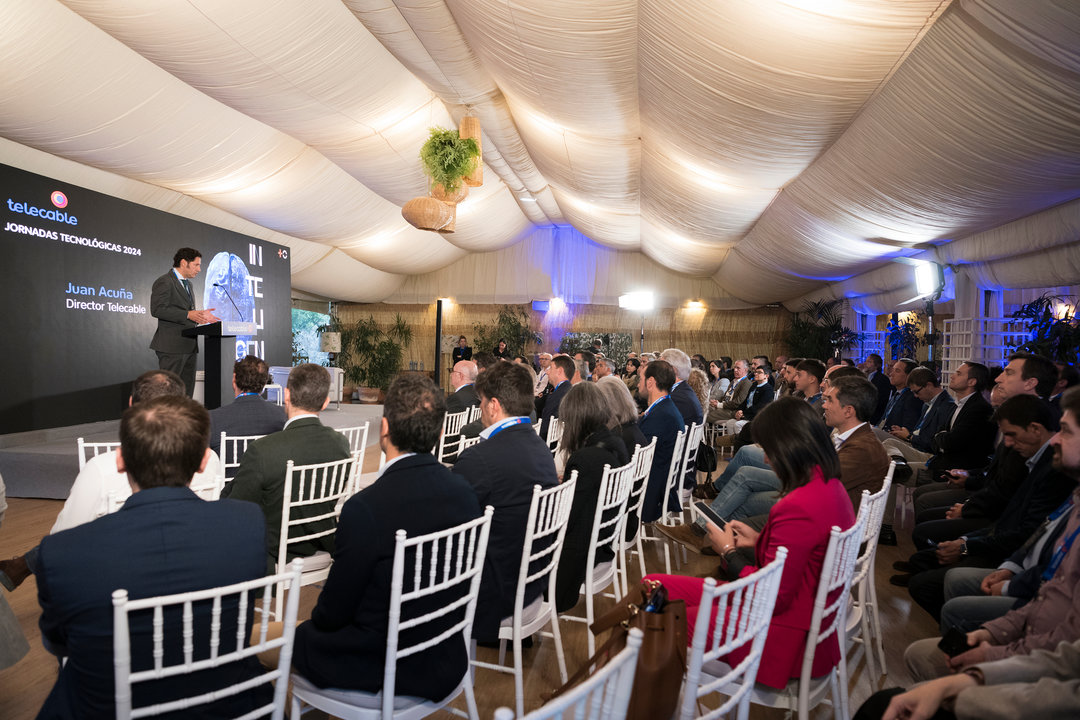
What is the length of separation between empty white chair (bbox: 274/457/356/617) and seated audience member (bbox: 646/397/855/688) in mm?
1459

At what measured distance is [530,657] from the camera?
124 inches

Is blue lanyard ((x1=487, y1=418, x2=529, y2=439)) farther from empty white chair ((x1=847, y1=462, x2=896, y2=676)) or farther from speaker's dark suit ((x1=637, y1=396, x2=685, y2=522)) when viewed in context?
speaker's dark suit ((x1=637, y1=396, x2=685, y2=522))

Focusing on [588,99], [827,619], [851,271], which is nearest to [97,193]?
[588,99]

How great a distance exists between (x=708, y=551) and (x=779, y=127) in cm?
345

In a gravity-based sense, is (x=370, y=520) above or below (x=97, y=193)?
below

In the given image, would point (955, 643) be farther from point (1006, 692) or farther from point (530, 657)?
point (530, 657)

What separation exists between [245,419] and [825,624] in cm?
295

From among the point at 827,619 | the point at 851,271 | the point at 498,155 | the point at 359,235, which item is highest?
the point at 498,155

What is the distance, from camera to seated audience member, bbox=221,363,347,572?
9.53 ft

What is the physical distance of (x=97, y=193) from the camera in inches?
302

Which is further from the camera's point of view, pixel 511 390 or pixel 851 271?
pixel 851 271

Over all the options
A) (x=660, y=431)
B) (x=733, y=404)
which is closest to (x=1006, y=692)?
(x=660, y=431)

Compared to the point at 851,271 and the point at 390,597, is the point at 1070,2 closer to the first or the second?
the point at 390,597

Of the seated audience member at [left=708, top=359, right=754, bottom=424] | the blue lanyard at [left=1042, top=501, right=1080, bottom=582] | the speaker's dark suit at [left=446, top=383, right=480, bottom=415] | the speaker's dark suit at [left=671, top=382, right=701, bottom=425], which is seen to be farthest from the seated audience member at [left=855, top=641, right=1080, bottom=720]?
the seated audience member at [left=708, top=359, right=754, bottom=424]
